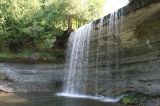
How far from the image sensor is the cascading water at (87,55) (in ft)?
60.4

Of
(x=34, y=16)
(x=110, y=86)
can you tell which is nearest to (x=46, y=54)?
(x=34, y=16)

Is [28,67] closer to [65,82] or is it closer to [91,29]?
[65,82]

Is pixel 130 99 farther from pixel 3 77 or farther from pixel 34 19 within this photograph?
pixel 34 19

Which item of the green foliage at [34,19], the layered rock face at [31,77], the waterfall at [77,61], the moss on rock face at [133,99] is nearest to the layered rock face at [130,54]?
the moss on rock face at [133,99]

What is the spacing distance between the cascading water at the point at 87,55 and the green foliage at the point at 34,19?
1685mm

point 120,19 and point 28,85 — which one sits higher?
Result: point 120,19

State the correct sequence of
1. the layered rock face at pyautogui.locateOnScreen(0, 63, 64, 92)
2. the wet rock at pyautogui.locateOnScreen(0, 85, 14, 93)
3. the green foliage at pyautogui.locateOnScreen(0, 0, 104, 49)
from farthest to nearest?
the green foliage at pyautogui.locateOnScreen(0, 0, 104, 49), the layered rock face at pyautogui.locateOnScreen(0, 63, 64, 92), the wet rock at pyautogui.locateOnScreen(0, 85, 14, 93)

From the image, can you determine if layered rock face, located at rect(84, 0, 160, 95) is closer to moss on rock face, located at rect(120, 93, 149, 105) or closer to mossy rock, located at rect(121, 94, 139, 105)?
moss on rock face, located at rect(120, 93, 149, 105)

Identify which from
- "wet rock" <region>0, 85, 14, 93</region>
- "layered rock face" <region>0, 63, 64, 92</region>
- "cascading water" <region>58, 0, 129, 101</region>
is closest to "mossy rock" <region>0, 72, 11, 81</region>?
"layered rock face" <region>0, 63, 64, 92</region>

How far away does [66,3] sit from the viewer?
23.8 meters

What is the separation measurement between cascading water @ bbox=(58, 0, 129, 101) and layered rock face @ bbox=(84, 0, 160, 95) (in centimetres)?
6

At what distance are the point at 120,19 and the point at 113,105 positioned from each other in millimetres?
5698

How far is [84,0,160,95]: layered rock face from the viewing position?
15172 mm

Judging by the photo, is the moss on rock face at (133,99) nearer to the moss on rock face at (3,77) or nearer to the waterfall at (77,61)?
the waterfall at (77,61)
